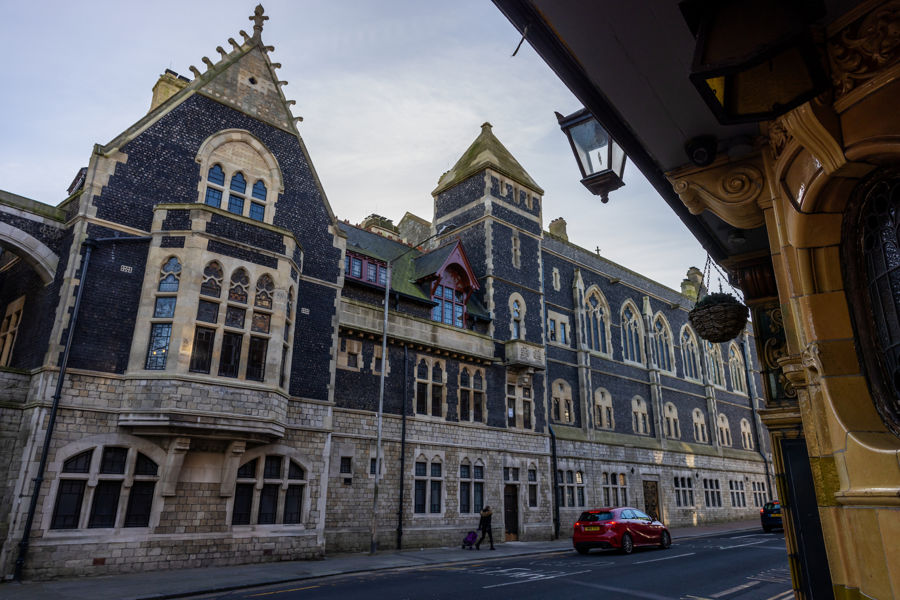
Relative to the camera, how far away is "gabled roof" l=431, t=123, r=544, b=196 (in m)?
28.9

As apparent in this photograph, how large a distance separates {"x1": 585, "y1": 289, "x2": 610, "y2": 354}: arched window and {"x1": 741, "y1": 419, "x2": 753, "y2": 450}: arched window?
62.7 feet

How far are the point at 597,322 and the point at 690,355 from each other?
1185 cm

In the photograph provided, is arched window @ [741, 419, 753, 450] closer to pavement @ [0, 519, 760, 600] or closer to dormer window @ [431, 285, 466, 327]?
dormer window @ [431, 285, 466, 327]

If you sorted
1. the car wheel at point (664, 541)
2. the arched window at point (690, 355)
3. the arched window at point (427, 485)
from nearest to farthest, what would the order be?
the car wheel at point (664, 541)
the arched window at point (427, 485)
the arched window at point (690, 355)

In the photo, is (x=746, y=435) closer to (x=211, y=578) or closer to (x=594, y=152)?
(x=211, y=578)

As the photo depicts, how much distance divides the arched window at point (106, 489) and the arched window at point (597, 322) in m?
24.1

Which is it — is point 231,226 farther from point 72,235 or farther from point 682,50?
point 682,50

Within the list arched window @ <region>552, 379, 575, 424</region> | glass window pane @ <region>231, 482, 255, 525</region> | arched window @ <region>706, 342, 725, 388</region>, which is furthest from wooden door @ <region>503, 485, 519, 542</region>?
arched window @ <region>706, 342, 725, 388</region>

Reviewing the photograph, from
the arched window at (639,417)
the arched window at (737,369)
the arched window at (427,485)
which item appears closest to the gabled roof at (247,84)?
the arched window at (427,485)

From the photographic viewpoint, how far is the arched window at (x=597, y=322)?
32.2 metres

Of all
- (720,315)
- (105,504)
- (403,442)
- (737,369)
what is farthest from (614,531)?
(737,369)

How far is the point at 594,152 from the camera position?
5.54 metres

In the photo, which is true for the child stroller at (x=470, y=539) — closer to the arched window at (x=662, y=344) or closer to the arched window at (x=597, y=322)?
the arched window at (x=597, y=322)

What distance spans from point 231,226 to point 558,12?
1440cm
